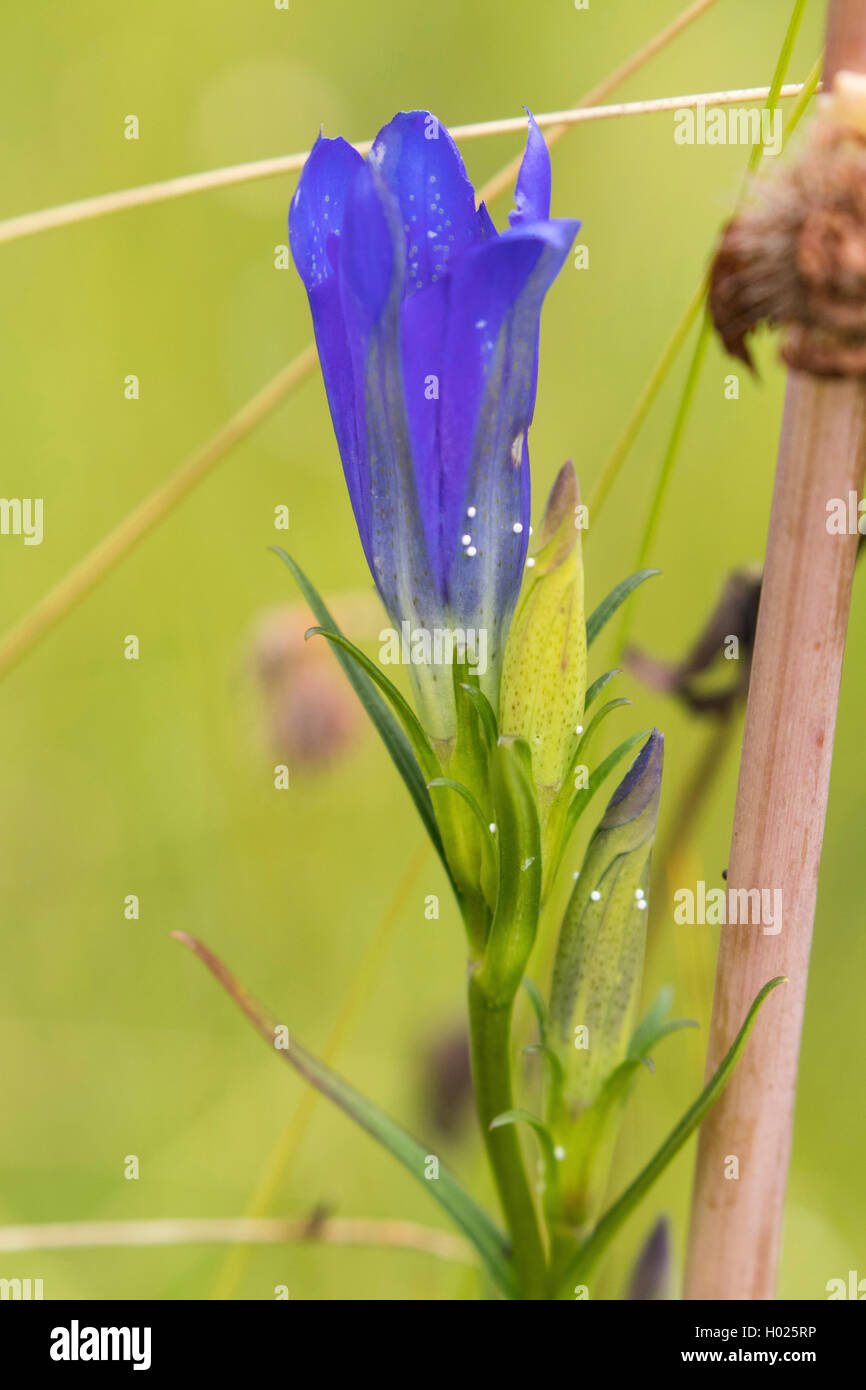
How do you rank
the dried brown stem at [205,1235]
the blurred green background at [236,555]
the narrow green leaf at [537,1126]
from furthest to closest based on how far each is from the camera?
1. the blurred green background at [236,555]
2. the dried brown stem at [205,1235]
3. the narrow green leaf at [537,1126]

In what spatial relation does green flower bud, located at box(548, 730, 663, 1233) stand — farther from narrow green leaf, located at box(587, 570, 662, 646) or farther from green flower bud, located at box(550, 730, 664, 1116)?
narrow green leaf, located at box(587, 570, 662, 646)

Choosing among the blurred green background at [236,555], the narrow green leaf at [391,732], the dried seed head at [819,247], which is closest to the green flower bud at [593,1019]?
the narrow green leaf at [391,732]

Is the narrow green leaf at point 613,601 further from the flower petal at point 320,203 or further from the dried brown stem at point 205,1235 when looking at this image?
the dried brown stem at point 205,1235

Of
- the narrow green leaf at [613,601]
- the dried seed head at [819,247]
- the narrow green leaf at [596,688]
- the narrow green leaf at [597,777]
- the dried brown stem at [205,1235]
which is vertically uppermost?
the dried seed head at [819,247]

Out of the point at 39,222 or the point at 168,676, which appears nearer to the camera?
the point at 39,222

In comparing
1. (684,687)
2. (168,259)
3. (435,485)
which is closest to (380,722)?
(435,485)
